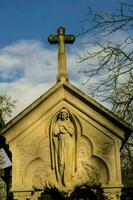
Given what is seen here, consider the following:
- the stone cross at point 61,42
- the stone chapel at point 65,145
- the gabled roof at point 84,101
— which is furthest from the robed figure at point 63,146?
the stone cross at point 61,42

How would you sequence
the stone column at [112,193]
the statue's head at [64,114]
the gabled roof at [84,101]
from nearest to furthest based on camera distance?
the stone column at [112,193]
the gabled roof at [84,101]
the statue's head at [64,114]

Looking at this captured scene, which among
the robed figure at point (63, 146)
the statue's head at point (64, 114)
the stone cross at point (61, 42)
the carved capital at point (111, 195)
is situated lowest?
the carved capital at point (111, 195)

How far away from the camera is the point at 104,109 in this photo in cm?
900

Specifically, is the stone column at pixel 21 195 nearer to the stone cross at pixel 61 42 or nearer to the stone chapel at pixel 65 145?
the stone chapel at pixel 65 145

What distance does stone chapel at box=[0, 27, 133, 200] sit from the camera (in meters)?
8.80

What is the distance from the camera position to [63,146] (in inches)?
352

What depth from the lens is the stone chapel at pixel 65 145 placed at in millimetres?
8797

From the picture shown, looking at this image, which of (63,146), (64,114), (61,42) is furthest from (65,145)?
(61,42)

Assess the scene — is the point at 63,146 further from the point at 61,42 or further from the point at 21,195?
the point at 61,42

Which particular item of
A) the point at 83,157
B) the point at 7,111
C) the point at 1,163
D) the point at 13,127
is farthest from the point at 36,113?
the point at 1,163

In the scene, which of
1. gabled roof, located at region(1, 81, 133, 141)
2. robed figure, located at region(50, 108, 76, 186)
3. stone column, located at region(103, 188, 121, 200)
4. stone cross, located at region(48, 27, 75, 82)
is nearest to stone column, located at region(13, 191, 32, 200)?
robed figure, located at region(50, 108, 76, 186)

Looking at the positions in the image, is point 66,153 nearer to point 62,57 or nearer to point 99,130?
point 99,130

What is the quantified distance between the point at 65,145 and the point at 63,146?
0.05 metres

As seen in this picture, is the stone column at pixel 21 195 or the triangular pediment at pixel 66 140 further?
the triangular pediment at pixel 66 140
